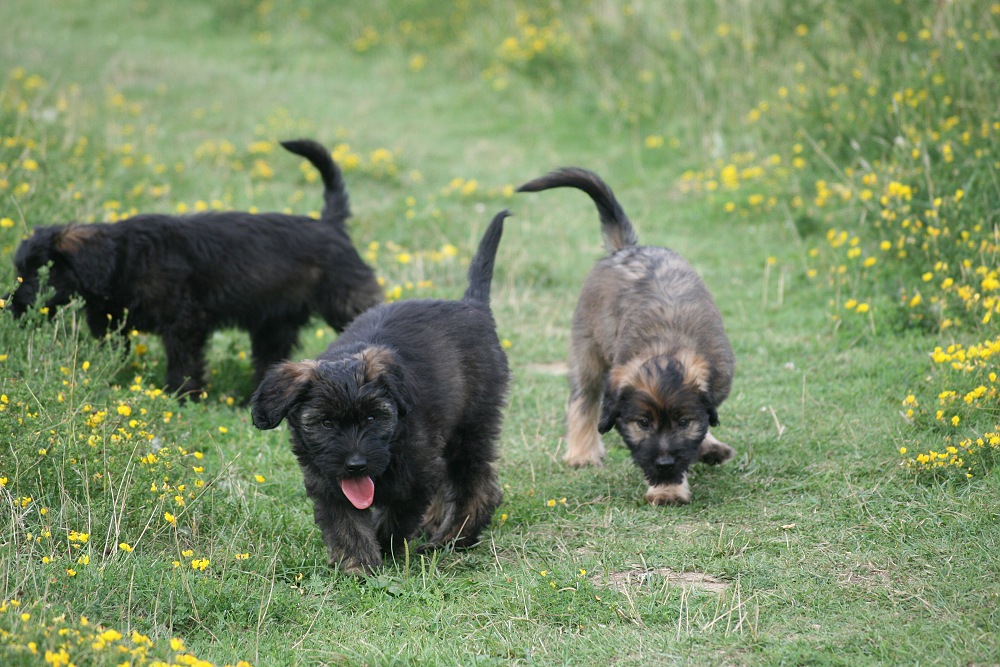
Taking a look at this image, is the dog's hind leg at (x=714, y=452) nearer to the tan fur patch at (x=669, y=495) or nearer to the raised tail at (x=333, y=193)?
the tan fur patch at (x=669, y=495)

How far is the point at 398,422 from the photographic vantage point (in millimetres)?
4352

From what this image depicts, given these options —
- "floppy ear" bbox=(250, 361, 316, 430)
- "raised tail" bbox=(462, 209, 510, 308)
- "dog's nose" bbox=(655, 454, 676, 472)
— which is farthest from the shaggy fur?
"floppy ear" bbox=(250, 361, 316, 430)

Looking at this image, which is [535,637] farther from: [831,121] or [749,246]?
[831,121]

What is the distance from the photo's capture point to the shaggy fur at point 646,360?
197 inches

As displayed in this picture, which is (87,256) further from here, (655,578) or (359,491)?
(655,578)

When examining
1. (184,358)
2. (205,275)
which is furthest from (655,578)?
(205,275)

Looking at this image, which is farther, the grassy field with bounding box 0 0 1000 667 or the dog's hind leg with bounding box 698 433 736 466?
the dog's hind leg with bounding box 698 433 736 466

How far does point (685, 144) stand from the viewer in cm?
1116

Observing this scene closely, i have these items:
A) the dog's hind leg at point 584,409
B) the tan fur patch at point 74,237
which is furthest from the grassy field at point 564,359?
the tan fur patch at point 74,237

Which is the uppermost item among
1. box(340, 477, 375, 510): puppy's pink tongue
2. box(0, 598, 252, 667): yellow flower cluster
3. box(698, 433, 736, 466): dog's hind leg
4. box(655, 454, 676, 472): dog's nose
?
box(340, 477, 375, 510): puppy's pink tongue

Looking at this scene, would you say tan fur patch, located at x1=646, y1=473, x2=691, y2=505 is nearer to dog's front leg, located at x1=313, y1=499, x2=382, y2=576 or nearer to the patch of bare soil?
the patch of bare soil

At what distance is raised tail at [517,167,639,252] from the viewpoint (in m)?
5.99

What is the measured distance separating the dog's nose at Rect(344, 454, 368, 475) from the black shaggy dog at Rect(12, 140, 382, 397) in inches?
95.1

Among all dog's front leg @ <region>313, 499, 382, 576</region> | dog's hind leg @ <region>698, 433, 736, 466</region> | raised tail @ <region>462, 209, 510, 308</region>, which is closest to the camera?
dog's front leg @ <region>313, 499, 382, 576</region>
